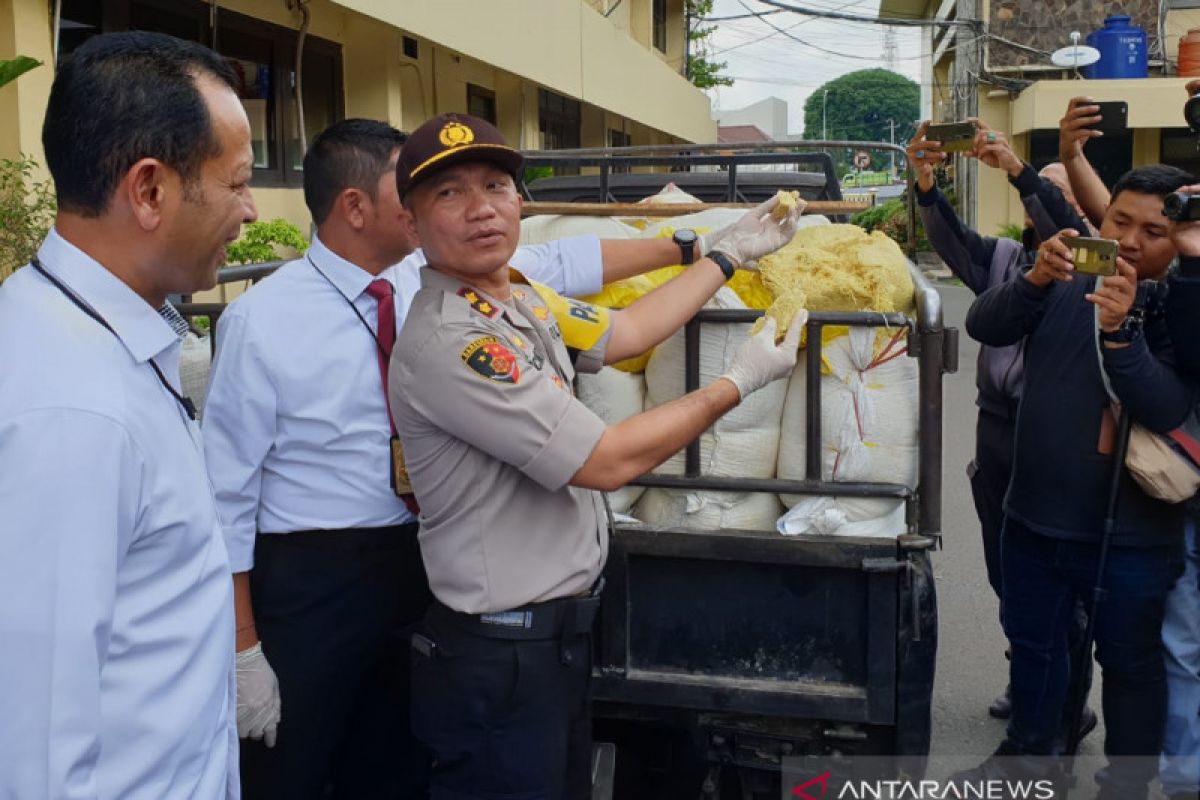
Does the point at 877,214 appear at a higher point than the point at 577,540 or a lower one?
higher

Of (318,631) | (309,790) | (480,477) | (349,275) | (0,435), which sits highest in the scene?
(349,275)

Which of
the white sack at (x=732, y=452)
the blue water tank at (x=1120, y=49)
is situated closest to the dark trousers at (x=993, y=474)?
the white sack at (x=732, y=452)

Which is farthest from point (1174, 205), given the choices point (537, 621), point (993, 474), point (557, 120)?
point (557, 120)

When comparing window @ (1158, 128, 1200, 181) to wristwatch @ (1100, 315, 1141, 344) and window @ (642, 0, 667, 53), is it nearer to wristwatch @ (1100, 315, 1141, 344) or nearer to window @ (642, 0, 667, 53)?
window @ (642, 0, 667, 53)

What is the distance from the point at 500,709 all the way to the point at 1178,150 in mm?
26916

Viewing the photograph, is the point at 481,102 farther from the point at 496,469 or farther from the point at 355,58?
the point at 496,469

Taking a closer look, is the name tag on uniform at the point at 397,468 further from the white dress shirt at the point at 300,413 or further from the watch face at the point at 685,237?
the watch face at the point at 685,237

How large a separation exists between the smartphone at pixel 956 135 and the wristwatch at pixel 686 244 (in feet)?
3.63

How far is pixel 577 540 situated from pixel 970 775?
201 centimetres

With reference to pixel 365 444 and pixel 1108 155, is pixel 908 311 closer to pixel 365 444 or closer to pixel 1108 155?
pixel 365 444

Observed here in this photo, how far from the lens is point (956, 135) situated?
3.65m

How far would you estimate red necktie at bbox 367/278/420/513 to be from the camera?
8.55 ft

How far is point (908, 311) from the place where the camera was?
9.85 ft

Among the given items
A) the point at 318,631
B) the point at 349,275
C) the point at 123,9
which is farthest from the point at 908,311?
the point at 123,9
